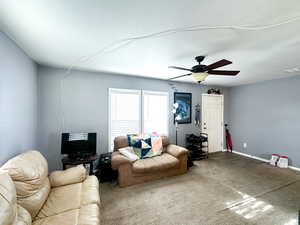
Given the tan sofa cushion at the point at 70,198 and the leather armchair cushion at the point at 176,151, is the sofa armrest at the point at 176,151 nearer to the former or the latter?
the leather armchair cushion at the point at 176,151

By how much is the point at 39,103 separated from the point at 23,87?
82 centimetres

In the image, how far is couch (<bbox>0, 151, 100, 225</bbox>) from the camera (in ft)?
4.02

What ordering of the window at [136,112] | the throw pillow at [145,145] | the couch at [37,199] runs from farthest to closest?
the window at [136,112], the throw pillow at [145,145], the couch at [37,199]

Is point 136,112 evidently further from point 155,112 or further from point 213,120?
point 213,120

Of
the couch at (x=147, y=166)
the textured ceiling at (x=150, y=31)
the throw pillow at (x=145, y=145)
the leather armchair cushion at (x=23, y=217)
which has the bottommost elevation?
the couch at (x=147, y=166)

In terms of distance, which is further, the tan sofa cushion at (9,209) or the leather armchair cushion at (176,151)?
the leather armchair cushion at (176,151)

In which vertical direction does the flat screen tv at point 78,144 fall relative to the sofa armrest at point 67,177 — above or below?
above

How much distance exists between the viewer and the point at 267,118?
4.41 meters

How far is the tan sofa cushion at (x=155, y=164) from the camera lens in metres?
2.98

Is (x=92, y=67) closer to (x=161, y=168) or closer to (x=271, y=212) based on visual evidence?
(x=161, y=168)

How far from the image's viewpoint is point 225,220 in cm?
199

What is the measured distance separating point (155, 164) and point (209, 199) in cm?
117

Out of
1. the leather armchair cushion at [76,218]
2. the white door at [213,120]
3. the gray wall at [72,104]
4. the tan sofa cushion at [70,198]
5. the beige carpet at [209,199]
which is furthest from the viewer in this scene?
the white door at [213,120]

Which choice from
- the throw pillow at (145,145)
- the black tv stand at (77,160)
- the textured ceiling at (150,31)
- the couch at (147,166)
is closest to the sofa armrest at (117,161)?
the couch at (147,166)
